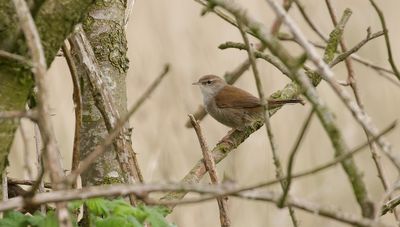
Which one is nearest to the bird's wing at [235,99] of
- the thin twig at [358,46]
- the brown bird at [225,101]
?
the brown bird at [225,101]

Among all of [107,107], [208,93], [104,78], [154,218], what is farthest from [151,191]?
[208,93]

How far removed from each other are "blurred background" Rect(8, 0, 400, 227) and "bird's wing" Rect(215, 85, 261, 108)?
0.22 m

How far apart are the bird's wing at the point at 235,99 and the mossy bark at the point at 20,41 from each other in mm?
4365

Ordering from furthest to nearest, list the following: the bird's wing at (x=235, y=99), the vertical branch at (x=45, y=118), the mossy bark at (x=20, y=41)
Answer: the bird's wing at (x=235, y=99), the mossy bark at (x=20, y=41), the vertical branch at (x=45, y=118)

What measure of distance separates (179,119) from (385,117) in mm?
1446

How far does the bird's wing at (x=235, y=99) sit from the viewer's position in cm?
592

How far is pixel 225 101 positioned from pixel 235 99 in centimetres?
8

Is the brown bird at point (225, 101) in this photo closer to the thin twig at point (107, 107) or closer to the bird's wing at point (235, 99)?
the bird's wing at point (235, 99)

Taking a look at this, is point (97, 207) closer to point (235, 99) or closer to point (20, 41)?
point (20, 41)

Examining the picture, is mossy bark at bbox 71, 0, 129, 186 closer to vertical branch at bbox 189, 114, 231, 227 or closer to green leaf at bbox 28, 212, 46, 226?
vertical branch at bbox 189, 114, 231, 227

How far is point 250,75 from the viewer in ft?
19.2

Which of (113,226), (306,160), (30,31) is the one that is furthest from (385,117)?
(30,31)

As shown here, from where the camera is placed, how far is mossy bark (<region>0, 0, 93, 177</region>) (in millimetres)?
1466

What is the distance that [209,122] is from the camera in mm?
5824
